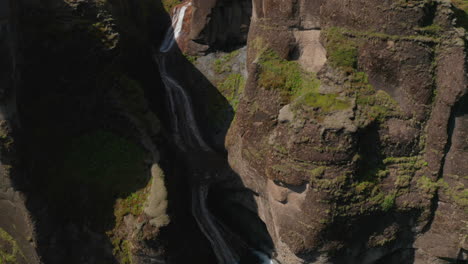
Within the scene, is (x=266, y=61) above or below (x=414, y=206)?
above

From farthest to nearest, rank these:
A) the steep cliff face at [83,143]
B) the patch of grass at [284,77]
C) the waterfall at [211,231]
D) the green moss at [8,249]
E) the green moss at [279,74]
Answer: the waterfall at [211,231]
the green moss at [8,249]
the steep cliff face at [83,143]
the green moss at [279,74]
the patch of grass at [284,77]

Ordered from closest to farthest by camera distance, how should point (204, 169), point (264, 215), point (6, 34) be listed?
point (6, 34), point (264, 215), point (204, 169)

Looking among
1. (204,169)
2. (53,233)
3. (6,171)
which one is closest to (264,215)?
(204,169)

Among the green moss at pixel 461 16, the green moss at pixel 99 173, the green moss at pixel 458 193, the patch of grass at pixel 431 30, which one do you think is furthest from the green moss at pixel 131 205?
the green moss at pixel 461 16

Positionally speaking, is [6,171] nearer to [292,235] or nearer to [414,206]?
[292,235]

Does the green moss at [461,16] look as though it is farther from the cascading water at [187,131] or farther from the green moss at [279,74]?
the cascading water at [187,131]

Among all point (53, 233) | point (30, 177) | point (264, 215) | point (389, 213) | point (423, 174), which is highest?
point (423, 174)

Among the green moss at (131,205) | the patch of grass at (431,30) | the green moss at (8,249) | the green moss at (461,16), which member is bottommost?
the green moss at (8,249)

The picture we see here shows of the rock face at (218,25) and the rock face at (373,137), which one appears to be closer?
the rock face at (373,137)
